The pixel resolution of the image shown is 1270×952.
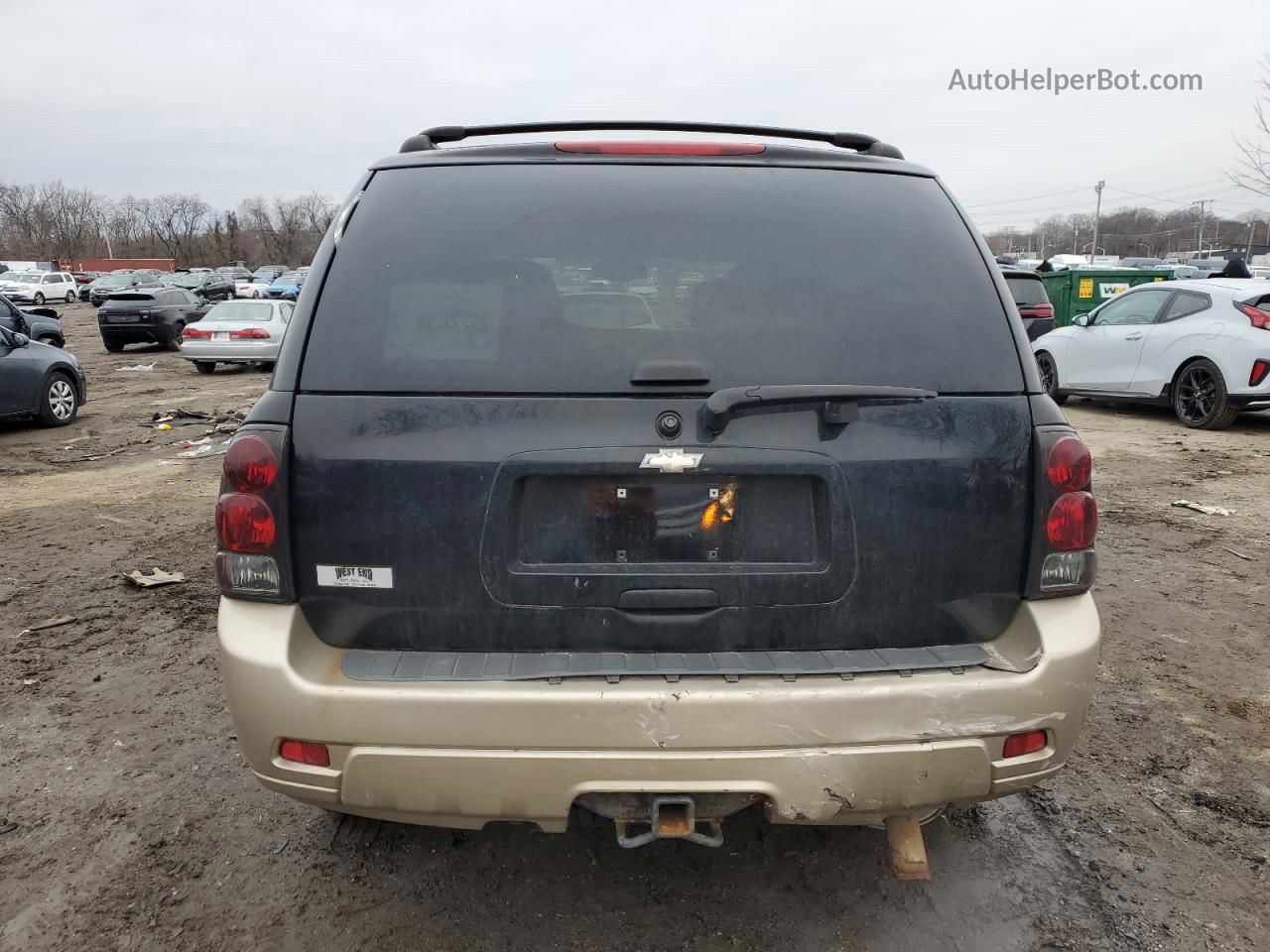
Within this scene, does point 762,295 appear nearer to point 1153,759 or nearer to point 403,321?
point 403,321

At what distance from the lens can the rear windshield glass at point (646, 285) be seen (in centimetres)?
204

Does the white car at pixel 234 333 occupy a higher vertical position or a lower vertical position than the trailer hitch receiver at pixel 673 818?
higher

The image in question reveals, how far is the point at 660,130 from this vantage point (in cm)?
269

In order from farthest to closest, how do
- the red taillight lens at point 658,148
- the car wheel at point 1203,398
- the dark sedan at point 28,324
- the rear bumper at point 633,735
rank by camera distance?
the dark sedan at point 28,324
the car wheel at point 1203,398
the red taillight lens at point 658,148
the rear bumper at point 633,735

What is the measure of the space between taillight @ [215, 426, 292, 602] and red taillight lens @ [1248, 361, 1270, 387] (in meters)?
10.7

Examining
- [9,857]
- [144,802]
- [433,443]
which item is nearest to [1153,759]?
[433,443]

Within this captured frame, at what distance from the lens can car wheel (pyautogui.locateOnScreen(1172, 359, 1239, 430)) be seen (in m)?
10.0

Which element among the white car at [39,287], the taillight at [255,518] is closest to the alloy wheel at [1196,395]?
the taillight at [255,518]

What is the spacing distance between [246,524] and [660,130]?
1664 mm

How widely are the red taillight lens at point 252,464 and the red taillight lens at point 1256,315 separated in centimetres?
1079

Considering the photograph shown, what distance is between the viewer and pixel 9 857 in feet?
8.89

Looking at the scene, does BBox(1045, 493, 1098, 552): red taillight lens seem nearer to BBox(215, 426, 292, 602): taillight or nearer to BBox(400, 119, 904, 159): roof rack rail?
BBox(400, 119, 904, 159): roof rack rail

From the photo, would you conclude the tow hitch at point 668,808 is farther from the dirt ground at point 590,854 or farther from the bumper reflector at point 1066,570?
the bumper reflector at point 1066,570

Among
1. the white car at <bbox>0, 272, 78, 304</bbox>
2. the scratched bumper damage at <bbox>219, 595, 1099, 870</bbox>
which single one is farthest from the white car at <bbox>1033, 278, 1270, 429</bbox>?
the white car at <bbox>0, 272, 78, 304</bbox>
